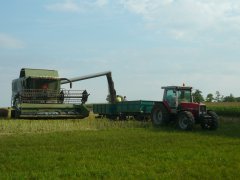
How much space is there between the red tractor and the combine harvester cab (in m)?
3.97

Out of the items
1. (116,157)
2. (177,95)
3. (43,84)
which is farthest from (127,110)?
(116,157)

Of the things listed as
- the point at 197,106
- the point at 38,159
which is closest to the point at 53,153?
the point at 38,159

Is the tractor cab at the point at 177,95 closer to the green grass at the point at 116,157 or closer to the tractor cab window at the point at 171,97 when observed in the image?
the tractor cab window at the point at 171,97

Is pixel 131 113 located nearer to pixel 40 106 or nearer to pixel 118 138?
pixel 40 106

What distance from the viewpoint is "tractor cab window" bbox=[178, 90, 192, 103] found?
1958cm

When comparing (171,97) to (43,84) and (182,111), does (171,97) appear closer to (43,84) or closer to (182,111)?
(182,111)

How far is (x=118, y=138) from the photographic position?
13.3 metres

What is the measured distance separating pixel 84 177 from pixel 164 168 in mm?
1713

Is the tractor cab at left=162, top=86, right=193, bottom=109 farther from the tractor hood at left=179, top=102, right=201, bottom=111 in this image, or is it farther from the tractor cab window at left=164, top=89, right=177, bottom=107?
the tractor hood at left=179, top=102, right=201, bottom=111

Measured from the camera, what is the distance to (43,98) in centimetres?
2242

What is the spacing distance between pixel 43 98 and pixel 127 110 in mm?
5055

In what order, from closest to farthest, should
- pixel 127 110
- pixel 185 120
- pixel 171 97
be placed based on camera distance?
1. pixel 185 120
2. pixel 171 97
3. pixel 127 110

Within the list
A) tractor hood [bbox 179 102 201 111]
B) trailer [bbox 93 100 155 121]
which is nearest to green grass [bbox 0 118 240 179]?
tractor hood [bbox 179 102 201 111]

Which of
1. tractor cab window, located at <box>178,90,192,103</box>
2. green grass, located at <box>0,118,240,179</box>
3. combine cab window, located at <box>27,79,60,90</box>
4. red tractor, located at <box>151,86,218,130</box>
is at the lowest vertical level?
green grass, located at <box>0,118,240,179</box>
